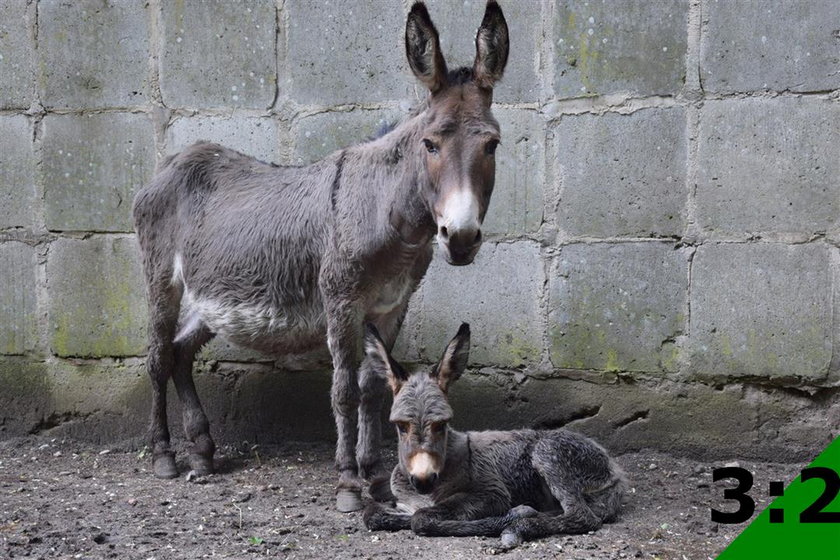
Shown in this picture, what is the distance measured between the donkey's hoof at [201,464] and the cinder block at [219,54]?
1.95 m

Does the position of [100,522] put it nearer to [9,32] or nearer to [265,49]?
[265,49]

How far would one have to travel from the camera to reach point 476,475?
409cm

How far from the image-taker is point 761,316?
194 inches

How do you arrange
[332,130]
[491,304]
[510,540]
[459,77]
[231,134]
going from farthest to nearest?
[231,134] → [332,130] → [491,304] → [459,77] → [510,540]

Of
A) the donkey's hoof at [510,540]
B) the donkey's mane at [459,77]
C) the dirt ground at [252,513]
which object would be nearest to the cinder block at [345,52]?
the donkey's mane at [459,77]

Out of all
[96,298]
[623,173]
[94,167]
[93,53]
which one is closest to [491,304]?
[623,173]

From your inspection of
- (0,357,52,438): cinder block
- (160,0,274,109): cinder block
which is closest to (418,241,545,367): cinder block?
(160,0,274,109): cinder block

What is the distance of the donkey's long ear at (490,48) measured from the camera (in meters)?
4.04

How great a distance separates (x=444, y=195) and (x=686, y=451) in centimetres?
214

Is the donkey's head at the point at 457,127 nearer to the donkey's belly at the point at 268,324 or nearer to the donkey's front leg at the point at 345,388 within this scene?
the donkey's front leg at the point at 345,388

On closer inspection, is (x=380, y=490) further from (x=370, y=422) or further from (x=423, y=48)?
(x=423, y=48)

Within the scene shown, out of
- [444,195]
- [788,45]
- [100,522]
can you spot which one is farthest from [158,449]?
[788,45]

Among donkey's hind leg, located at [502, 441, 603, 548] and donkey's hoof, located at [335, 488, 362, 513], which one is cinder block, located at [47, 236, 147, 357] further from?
donkey's hind leg, located at [502, 441, 603, 548]

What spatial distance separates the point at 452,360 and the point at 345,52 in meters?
2.09
